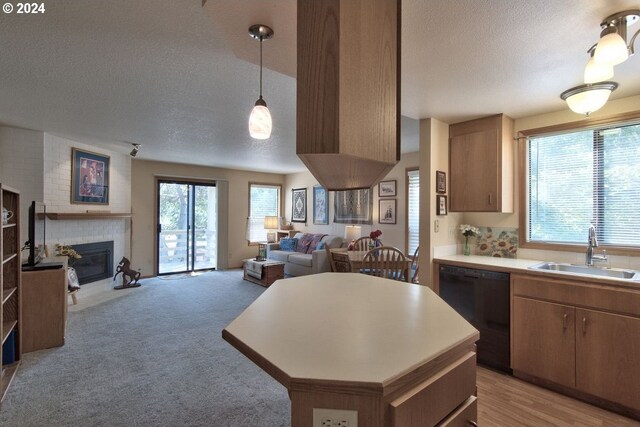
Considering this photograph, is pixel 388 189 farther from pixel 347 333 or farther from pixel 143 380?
pixel 347 333

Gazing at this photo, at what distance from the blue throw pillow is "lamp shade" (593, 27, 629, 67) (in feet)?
18.9

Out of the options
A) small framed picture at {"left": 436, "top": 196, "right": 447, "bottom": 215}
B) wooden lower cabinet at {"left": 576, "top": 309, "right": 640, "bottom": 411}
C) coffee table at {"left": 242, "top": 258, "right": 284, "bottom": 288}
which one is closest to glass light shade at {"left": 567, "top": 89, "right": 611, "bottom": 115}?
small framed picture at {"left": 436, "top": 196, "right": 447, "bottom": 215}

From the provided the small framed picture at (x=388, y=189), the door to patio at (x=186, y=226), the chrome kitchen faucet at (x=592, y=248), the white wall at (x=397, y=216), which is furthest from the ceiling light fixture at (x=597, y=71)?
the door to patio at (x=186, y=226)

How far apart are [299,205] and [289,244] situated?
1.13m

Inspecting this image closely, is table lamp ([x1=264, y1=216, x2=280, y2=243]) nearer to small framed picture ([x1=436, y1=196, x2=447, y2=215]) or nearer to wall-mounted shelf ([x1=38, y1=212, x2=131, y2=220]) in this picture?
wall-mounted shelf ([x1=38, y1=212, x2=131, y2=220])

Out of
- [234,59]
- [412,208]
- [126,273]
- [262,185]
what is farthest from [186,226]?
[234,59]

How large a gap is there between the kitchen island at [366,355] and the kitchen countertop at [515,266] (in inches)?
52.4

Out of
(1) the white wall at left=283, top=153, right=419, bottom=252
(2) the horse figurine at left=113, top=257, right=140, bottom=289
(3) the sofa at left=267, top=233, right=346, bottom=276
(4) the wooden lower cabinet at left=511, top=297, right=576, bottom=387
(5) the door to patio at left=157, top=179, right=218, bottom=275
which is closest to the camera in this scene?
(4) the wooden lower cabinet at left=511, top=297, right=576, bottom=387

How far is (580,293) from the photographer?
210 cm

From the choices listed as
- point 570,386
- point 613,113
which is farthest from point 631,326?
point 613,113

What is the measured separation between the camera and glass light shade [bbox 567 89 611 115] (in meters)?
1.85

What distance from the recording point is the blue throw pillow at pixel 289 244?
6670 mm

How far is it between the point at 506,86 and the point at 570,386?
2171mm

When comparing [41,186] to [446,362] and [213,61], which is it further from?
[446,362]
